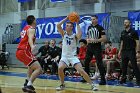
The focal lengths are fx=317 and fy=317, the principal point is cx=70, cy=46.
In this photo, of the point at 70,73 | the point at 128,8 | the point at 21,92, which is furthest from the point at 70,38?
the point at 128,8

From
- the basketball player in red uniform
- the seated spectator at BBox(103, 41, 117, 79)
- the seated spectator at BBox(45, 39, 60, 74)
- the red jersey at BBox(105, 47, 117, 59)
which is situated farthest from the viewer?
the seated spectator at BBox(45, 39, 60, 74)

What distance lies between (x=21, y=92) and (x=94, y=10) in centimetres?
1001

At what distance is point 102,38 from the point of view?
9.55 metres

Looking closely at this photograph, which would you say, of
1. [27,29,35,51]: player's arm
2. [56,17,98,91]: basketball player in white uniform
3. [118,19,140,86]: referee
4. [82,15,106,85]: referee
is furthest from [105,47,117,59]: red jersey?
[27,29,35,51]: player's arm

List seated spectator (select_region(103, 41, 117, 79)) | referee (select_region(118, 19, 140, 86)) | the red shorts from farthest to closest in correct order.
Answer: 1. seated spectator (select_region(103, 41, 117, 79))
2. referee (select_region(118, 19, 140, 86))
3. the red shorts

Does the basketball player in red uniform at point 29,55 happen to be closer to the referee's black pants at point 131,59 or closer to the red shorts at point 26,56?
the red shorts at point 26,56

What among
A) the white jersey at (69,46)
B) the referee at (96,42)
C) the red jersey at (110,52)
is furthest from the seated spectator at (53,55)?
the white jersey at (69,46)

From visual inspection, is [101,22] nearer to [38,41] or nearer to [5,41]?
[38,41]

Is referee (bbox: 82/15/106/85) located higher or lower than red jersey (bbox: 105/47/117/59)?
higher

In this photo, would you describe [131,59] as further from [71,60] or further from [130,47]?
[71,60]

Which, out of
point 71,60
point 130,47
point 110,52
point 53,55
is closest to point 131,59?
point 130,47

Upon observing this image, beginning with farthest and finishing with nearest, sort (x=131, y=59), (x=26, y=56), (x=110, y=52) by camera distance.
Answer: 1. (x=110, y=52)
2. (x=131, y=59)
3. (x=26, y=56)

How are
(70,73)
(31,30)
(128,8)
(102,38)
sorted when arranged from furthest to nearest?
(128,8)
(70,73)
(102,38)
(31,30)

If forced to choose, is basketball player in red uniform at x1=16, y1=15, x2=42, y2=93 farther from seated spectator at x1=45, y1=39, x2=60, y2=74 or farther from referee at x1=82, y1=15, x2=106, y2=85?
seated spectator at x1=45, y1=39, x2=60, y2=74
